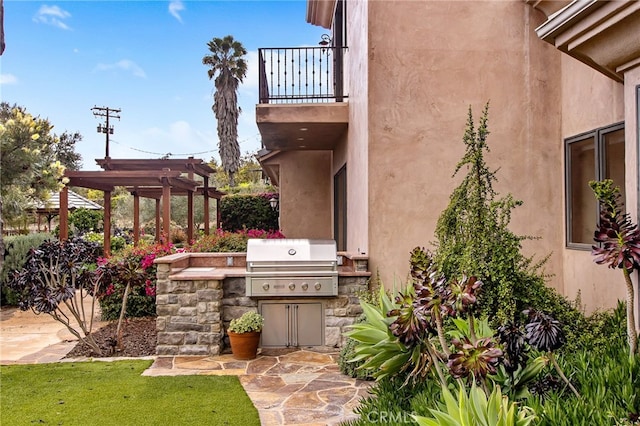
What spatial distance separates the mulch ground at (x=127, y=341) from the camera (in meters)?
6.85

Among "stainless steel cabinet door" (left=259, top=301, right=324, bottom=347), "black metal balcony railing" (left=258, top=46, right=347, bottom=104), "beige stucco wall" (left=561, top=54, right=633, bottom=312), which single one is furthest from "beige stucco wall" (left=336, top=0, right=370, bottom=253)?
"beige stucco wall" (left=561, top=54, right=633, bottom=312)

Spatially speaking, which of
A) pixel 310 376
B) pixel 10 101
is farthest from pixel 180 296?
pixel 10 101

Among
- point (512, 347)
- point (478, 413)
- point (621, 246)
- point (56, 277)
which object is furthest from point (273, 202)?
point (478, 413)

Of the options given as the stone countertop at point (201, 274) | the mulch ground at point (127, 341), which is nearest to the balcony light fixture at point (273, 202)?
the mulch ground at point (127, 341)

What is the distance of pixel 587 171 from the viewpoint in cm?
645

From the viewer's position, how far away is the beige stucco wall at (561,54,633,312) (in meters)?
5.60

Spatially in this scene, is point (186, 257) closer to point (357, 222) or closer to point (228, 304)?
point (228, 304)

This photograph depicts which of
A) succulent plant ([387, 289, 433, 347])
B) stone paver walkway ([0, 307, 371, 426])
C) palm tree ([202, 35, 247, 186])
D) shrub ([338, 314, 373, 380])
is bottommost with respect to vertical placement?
stone paver walkway ([0, 307, 371, 426])

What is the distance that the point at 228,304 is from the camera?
696 centimetres

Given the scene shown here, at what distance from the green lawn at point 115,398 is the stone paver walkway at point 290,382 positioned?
0.21 m

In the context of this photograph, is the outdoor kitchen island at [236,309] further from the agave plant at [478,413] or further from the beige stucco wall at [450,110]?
the agave plant at [478,413]

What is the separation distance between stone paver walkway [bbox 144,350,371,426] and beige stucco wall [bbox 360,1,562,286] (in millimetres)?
1754

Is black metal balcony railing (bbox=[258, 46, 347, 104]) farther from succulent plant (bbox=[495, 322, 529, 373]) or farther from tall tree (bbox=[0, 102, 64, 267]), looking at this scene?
succulent plant (bbox=[495, 322, 529, 373])

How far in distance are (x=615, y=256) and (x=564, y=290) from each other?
3.75m
